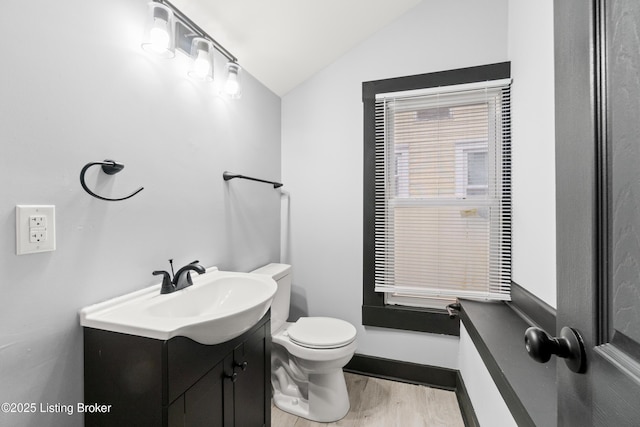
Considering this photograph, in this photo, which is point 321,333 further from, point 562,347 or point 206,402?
point 562,347

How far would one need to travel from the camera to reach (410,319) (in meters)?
1.96

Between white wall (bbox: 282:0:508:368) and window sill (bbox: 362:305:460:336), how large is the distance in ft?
0.20

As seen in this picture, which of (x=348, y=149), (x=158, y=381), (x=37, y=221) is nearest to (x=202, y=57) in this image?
(x=37, y=221)

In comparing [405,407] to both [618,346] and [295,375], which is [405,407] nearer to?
[295,375]

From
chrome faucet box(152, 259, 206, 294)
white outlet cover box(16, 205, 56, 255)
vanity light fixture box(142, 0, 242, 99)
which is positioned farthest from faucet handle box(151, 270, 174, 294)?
vanity light fixture box(142, 0, 242, 99)

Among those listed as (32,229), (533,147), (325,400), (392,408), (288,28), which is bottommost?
(392,408)

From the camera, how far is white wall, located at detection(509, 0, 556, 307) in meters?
1.22

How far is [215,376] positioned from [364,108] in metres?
1.83

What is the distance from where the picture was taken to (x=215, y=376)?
1.03 m

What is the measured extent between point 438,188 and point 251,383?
158cm

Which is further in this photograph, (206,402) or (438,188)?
(438,188)

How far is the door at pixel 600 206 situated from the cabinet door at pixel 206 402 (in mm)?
965

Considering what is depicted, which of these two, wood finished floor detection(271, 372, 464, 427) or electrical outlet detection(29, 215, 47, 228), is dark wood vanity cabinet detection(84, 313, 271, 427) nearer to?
electrical outlet detection(29, 215, 47, 228)

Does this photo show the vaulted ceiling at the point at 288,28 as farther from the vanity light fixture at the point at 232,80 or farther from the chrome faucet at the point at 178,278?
the chrome faucet at the point at 178,278
